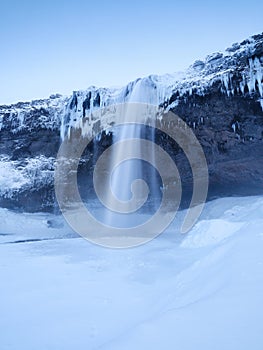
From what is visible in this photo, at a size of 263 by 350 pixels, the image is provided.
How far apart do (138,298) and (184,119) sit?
915cm

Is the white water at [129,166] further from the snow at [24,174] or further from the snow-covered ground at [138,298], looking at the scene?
the snow-covered ground at [138,298]

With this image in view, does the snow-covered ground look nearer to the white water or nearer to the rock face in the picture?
the rock face

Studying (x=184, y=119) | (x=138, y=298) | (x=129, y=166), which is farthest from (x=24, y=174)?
(x=138, y=298)

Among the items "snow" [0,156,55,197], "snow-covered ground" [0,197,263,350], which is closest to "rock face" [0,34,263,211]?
"snow" [0,156,55,197]

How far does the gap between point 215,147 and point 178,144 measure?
166cm

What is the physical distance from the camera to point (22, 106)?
14.6 meters

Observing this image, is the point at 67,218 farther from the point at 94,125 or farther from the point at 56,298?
the point at 56,298

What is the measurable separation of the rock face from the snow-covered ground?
547 cm

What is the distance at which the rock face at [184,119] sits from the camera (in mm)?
10469

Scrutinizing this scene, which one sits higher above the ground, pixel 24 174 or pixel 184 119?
pixel 184 119

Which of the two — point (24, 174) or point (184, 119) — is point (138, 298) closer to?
point (184, 119)

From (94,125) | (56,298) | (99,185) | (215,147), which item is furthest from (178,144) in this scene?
(56,298)

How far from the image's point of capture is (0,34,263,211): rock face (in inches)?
412

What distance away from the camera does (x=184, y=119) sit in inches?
453
